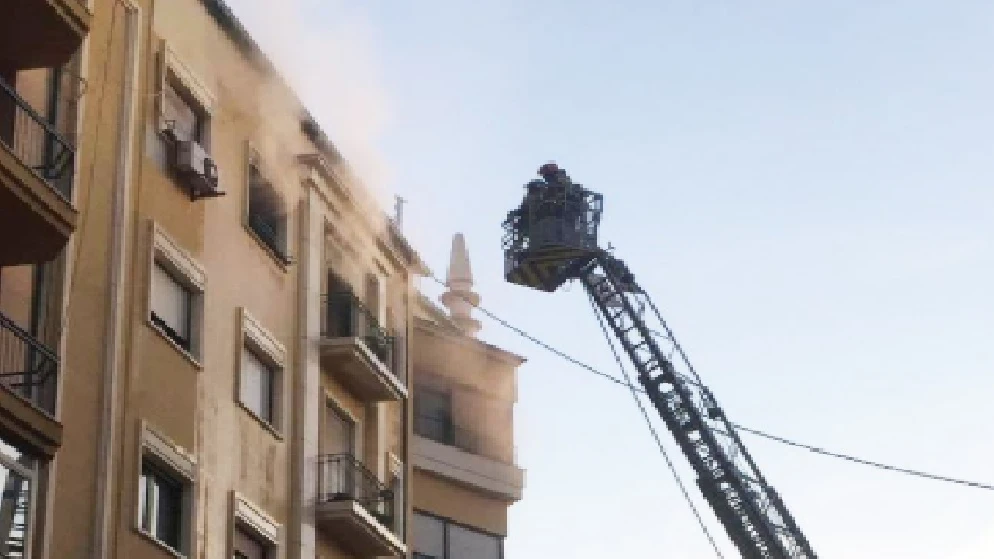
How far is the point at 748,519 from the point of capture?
47188 millimetres

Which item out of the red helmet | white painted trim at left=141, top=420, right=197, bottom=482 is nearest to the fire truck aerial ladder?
the red helmet

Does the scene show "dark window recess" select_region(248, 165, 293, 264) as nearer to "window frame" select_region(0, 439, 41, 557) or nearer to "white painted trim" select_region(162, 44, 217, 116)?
"white painted trim" select_region(162, 44, 217, 116)

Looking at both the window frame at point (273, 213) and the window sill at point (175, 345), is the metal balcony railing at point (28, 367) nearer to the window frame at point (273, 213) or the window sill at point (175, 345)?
the window sill at point (175, 345)

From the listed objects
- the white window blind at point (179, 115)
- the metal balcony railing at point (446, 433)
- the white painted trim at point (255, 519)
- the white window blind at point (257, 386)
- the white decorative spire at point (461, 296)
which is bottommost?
the white painted trim at point (255, 519)

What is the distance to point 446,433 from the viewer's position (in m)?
38.2

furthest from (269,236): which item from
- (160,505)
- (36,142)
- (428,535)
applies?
(428,535)

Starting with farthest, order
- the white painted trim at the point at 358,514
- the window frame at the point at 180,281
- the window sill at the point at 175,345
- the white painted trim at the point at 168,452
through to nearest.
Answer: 1. the white painted trim at the point at 358,514
2. the window frame at the point at 180,281
3. the window sill at the point at 175,345
4. the white painted trim at the point at 168,452

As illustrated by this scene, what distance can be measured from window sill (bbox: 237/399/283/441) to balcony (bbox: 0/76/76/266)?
207 inches

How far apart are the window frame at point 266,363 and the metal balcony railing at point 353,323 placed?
1.78 m

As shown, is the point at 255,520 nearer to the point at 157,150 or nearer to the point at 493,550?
the point at 157,150

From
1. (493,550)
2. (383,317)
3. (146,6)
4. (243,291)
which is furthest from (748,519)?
(146,6)

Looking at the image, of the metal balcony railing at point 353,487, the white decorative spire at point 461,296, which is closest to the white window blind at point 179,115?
the metal balcony railing at point 353,487

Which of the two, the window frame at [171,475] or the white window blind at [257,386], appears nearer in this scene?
the window frame at [171,475]

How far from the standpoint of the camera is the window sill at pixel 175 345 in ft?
83.9
